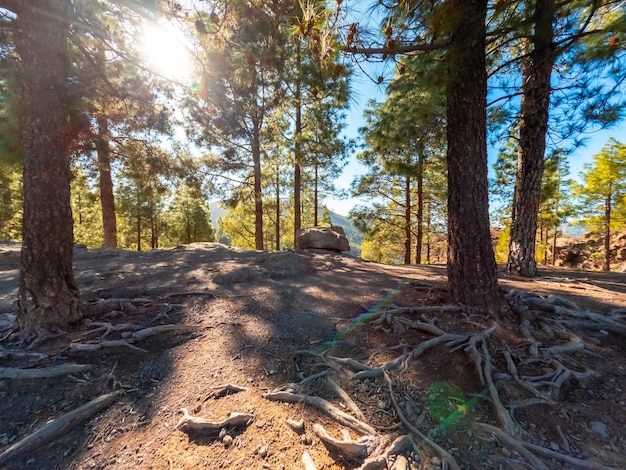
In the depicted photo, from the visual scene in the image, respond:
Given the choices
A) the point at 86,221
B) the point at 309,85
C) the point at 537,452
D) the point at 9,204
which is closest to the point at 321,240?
the point at 309,85

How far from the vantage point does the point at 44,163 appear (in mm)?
2631

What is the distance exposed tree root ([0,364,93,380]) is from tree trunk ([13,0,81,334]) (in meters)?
0.68

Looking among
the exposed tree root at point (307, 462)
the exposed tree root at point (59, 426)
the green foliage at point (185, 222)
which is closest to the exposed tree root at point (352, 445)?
the exposed tree root at point (307, 462)

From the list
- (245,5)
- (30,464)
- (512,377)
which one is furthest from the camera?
(245,5)

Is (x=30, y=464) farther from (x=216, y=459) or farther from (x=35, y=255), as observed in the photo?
(x=35, y=255)

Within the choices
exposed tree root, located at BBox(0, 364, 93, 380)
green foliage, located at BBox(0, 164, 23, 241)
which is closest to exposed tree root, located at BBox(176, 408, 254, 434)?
exposed tree root, located at BBox(0, 364, 93, 380)

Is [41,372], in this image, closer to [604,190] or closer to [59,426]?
[59,426]

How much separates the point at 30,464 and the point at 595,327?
5102 millimetres

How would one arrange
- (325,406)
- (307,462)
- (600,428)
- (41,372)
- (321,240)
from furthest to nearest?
1. (321,240)
2. (41,372)
3. (325,406)
4. (600,428)
5. (307,462)

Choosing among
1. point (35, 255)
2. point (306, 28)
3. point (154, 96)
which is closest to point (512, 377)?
point (306, 28)

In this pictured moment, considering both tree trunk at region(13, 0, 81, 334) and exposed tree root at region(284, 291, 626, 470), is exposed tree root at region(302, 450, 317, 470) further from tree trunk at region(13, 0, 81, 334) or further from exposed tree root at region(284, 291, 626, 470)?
tree trunk at region(13, 0, 81, 334)

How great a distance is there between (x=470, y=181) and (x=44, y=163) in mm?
4741

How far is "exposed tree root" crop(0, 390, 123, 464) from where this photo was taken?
1.53 m

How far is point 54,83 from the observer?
2.69m
